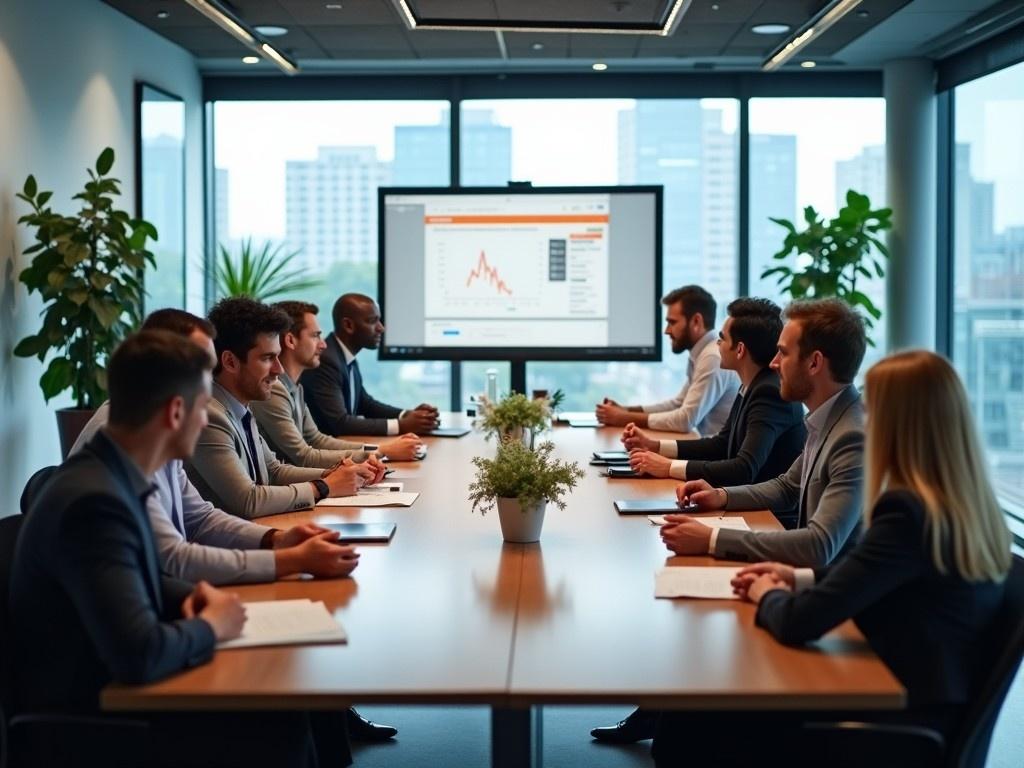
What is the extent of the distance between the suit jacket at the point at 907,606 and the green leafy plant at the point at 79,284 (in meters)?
4.80

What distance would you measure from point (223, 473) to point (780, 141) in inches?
257

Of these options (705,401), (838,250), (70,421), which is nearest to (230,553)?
Result: (705,401)

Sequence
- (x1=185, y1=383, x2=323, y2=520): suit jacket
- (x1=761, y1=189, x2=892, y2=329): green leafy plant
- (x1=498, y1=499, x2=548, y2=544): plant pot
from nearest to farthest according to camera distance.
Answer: (x1=498, y1=499, x2=548, y2=544): plant pot < (x1=185, y1=383, x2=323, y2=520): suit jacket < (x1=761, y1=189, x2=892, y2=329): green leafy plant

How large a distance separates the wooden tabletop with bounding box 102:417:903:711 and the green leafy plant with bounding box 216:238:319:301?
5936 mm

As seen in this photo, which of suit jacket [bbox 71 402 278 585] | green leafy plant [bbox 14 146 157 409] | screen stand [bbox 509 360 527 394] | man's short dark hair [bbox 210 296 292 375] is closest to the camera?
suit jacket [bbox 71 402 278 585]

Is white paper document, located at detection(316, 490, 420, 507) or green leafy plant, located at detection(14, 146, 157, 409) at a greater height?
green leafy plant, located at detection(14, 146, 157, 409)

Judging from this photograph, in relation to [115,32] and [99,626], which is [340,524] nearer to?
[99,626]

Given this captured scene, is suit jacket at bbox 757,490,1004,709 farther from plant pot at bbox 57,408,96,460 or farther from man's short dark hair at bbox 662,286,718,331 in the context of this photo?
plant pot at bbox 57,408,96,460

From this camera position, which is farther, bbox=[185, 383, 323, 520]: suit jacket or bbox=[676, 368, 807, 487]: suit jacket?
bbox=[676, 368, 807, 487]: suit jacket

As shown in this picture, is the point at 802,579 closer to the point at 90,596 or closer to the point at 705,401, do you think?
Answer: the point at 90,596

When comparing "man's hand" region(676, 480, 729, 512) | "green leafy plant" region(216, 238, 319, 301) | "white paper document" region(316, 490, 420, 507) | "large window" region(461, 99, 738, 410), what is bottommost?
"white paper document" region(316, 490, 420, 507)

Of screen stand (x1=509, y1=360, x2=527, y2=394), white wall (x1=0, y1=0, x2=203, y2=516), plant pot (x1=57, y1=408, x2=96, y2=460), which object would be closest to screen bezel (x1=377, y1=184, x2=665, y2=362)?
screen stand (x1=509, y1=360, x2=527, y2=394)

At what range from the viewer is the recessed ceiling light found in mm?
7621

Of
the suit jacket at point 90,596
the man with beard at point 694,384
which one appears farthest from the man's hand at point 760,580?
the man with beard at point 694,384
